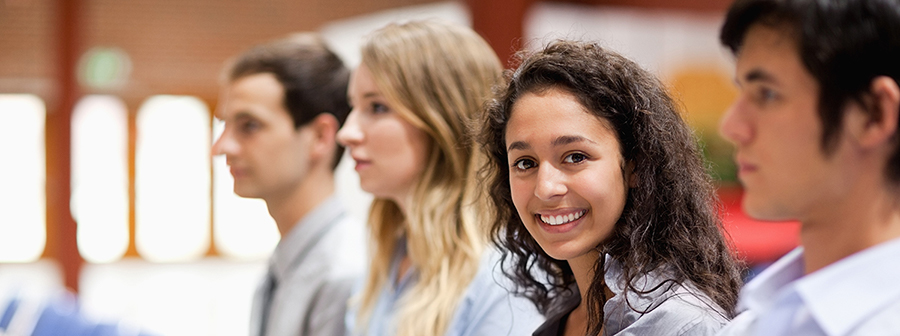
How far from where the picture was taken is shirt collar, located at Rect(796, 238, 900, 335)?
33.9 inches

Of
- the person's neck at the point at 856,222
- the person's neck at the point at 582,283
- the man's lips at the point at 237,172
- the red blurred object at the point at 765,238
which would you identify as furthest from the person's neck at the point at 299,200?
the red blurred object at the point at 765,238

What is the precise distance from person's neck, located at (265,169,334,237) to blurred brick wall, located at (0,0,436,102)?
15.4 ft

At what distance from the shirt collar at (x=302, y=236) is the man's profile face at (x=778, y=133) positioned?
1.61 meters

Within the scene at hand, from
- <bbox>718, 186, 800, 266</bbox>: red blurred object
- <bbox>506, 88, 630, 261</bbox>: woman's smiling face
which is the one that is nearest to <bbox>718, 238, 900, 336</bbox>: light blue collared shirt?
<bbox>506, 88, 630, 261</bbox>: woman's smiling face

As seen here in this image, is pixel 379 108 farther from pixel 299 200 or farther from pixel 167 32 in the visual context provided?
pixel 167 32

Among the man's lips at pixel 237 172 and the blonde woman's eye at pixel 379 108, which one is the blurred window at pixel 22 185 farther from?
the blonde woman's eye at pixel 379 108

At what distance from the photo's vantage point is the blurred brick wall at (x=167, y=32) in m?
6.66

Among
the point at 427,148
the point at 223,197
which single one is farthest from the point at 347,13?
the point at 427,148

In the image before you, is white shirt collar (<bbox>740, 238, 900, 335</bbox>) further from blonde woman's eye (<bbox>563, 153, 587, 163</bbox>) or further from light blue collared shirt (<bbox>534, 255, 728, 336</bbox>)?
blonde woman's eye (<bbox>563, 153, 587, 163</bbox>)

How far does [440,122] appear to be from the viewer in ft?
6.29

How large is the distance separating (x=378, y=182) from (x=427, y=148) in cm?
14

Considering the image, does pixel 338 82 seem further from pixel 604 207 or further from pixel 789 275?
pixel 789 275

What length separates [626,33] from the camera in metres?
4.54

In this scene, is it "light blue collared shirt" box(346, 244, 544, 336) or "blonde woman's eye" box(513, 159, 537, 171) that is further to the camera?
"light blue collared shirt" box(346, 244, 544, 336)
